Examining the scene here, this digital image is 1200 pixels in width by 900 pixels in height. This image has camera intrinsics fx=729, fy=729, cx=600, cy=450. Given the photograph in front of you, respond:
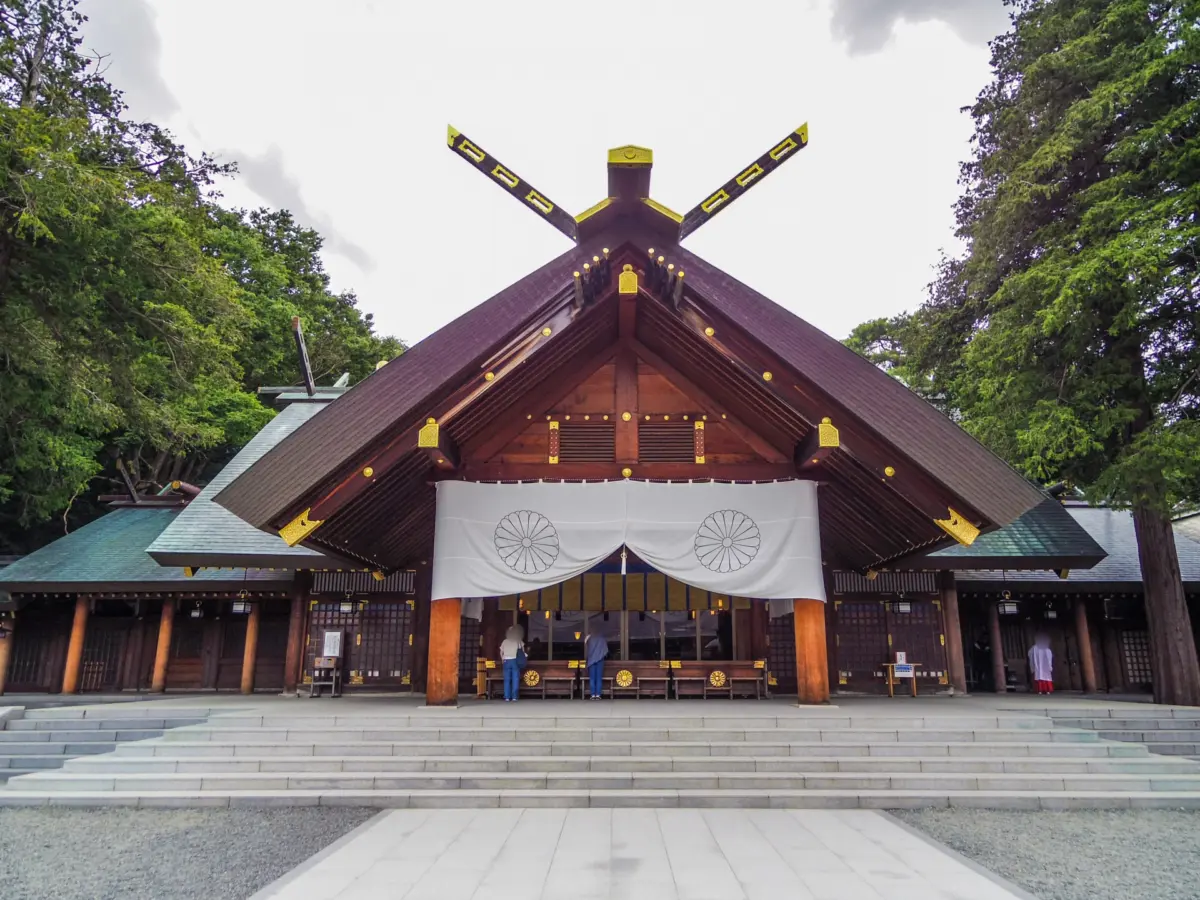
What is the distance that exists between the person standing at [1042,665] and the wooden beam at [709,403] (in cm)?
797

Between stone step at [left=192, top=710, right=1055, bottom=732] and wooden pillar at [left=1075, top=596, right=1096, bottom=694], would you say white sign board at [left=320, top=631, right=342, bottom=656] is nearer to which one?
stone step at [left=192, top=710, right=1055, bottom=732]

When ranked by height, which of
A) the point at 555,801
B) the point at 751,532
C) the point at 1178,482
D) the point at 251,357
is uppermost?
the point at 251,357

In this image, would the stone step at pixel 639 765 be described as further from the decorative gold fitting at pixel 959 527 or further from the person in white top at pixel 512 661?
Answer: the person in white top at pixel 512 661

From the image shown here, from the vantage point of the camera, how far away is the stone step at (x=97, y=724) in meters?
8.61

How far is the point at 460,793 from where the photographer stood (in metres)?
6.32

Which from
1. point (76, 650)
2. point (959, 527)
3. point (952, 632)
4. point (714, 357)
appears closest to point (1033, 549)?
point (952, 632)

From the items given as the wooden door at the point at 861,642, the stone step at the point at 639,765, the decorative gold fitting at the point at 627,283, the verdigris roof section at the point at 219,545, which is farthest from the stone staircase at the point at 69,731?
the wooden door at the point at 861,642

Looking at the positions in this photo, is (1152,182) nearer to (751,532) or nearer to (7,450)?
(751,532)

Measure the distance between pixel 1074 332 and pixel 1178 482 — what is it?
8.34 feet

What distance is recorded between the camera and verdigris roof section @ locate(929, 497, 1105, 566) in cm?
1221

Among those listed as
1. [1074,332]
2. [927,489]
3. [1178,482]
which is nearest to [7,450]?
[927,489]

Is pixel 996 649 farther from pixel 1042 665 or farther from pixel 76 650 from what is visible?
pixel 76 650

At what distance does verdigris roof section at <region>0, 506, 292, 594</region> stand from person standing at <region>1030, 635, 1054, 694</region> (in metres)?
14.2

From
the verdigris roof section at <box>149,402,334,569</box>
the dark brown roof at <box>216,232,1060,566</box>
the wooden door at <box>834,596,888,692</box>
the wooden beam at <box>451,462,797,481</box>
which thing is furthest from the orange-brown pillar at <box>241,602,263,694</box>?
the wooden door at <box>834,596,888,692</box>
